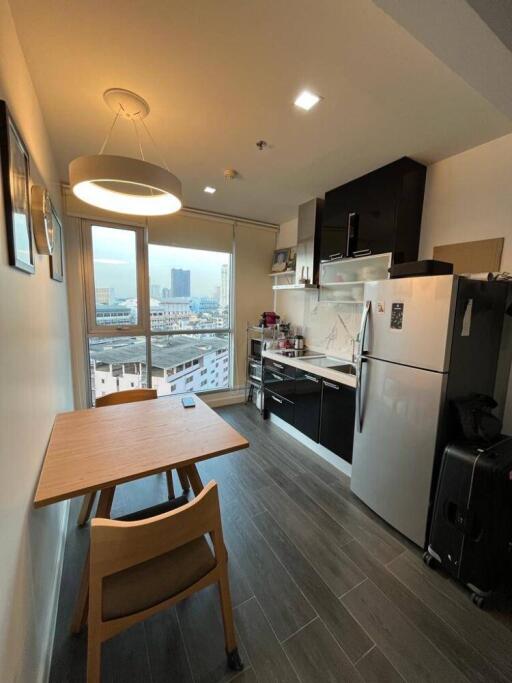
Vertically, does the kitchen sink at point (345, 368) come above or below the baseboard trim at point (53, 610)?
above

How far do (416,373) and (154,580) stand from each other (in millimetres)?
1661

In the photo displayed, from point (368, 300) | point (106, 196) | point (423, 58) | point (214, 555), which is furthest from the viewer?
point (368, 300)

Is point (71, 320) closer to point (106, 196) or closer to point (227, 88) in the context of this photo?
point (106, 196)

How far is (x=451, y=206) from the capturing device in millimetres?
2156

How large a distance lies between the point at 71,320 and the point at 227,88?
259cm

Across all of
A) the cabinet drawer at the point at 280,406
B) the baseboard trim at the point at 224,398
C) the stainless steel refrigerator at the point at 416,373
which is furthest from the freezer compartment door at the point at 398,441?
the baseboard trim at the point at 224,398

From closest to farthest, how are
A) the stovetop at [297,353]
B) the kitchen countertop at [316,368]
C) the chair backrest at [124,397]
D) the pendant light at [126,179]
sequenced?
1. the pendant light at [126,179]
2. the chair backrest at [124,397]
3. the kitchen countertop at [316,368]
4. the stovetop at [297,353]

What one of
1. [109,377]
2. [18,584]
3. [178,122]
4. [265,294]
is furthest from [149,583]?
[265,294]

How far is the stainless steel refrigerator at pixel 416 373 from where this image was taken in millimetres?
1599

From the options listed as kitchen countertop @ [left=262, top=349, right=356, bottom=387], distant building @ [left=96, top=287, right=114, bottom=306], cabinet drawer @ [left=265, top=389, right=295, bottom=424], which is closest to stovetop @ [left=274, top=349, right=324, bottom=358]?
kitchen countertop @ [left=262, top=349, right=356, bottom=387]

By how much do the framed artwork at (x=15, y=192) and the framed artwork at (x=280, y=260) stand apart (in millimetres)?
3020

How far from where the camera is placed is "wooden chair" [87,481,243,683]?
86 centimetres

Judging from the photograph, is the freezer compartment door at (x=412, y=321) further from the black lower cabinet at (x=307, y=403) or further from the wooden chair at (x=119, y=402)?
the wooden chair at (x=119, y=402)

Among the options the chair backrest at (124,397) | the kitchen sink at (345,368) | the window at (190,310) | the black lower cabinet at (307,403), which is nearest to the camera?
the chair backrest at (124,397)
